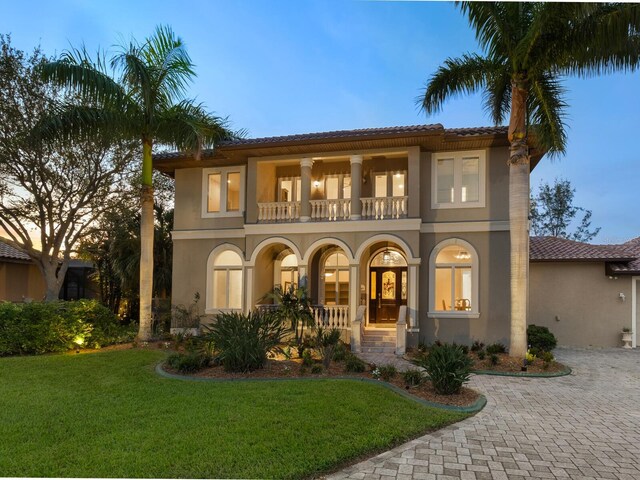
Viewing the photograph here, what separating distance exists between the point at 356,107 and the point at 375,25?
117901 mm

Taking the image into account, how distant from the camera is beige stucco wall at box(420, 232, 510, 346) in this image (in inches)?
544

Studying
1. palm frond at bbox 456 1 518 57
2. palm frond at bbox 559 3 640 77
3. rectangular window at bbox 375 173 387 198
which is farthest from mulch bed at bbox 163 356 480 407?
palm frond at bbox 456 1 518 57

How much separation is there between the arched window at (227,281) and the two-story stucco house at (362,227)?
1.6 inches

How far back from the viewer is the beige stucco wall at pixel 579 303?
631 inches

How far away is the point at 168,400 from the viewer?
7215mm

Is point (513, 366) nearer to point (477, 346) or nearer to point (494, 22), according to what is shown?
point (477, 346)

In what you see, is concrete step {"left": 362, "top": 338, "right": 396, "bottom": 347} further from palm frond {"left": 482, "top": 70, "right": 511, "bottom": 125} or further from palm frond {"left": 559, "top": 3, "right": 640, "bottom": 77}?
palm frond {"left": 559, "top": 3, "right": 640, "bottom": 77}

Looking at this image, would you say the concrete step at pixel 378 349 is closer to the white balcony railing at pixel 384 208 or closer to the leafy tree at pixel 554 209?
the white balcony railing at pixel 384 208

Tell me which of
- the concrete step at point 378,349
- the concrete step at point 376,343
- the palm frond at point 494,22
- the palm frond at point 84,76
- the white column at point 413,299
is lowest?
the concrete step at point 378,349

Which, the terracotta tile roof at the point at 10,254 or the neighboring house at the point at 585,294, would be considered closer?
the neighboring house at the point at 585,294

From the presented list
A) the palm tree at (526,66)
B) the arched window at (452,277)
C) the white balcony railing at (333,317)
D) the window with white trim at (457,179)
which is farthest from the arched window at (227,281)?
the palm tree at (526,66)

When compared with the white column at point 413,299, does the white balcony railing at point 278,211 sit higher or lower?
higher

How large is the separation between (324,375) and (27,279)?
19266 mm

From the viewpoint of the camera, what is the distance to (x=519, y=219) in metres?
11.8
